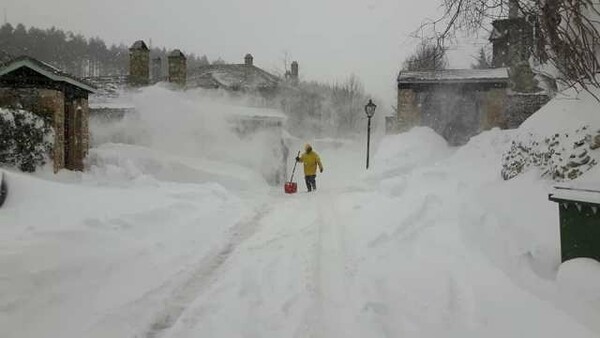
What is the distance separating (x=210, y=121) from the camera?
960 inches

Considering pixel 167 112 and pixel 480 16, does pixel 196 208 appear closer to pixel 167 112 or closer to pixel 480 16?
pixel 480 16

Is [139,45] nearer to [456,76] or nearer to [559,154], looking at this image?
[456,76]

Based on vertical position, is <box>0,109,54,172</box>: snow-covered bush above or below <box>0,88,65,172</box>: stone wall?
below

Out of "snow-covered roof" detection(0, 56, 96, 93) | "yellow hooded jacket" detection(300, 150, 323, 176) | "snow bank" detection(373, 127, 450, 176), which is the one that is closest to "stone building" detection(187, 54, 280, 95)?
"snow bank" detection(373, 127, 450, 176)

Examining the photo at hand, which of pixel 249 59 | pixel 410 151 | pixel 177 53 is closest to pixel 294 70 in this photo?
pixel 249 59

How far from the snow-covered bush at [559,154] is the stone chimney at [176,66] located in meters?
24.2

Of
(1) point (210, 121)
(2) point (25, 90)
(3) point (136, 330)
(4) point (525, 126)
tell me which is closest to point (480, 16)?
(4) point (525, 126)

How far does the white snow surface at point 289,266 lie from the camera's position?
4.89 meters

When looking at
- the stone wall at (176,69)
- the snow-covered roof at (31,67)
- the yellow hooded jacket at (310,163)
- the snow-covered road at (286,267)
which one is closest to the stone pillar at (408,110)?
the yellow hooded jacket at (310,163)

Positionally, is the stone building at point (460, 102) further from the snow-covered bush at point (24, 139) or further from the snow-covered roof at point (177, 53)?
the snow-covered bush at point (24, 139)

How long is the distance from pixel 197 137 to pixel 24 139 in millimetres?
9739

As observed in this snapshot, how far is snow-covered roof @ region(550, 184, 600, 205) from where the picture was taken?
472 centimetres

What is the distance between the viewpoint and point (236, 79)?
38.6 m

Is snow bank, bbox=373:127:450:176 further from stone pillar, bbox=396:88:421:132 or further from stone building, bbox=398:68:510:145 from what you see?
stone building, bbox=398:68:510:145
